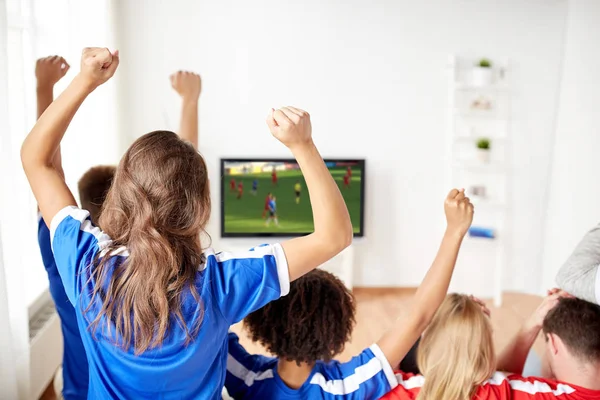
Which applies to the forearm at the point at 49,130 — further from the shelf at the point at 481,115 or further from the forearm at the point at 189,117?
the shelf at the point at 481,115

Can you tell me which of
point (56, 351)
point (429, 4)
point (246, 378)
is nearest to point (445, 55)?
point (429, 4)

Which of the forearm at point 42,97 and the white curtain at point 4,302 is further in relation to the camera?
the white curtain at point 4,302

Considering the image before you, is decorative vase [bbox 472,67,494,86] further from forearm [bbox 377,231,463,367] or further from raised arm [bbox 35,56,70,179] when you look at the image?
raised arm [bbox 35,56,70,179]

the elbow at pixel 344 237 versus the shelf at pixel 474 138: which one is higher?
the shelf at pixel 474 138

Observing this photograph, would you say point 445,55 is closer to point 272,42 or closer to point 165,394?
point 272,42

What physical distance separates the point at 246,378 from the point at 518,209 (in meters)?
3.69

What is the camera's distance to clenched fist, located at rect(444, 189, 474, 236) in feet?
4.42

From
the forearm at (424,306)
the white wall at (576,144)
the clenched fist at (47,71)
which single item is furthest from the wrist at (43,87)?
the white wall at (576,144)

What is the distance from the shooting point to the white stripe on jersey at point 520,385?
1.42 meters

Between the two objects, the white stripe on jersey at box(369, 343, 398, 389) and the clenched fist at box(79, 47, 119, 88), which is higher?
the clenched fist at box(79, 47, 119, 88)

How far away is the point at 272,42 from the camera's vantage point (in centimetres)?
435

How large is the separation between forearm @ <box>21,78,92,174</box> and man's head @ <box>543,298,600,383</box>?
48.3 inches

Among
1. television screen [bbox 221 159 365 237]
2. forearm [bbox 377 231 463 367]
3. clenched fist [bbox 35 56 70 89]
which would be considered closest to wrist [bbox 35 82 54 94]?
clenched fist [bbox 35 56 70 89]

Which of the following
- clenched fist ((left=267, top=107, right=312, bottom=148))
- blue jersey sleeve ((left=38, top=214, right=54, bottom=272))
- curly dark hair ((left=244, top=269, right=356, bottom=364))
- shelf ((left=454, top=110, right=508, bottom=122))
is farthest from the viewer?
shelf ((left=454, top=110, right=508, bottom=122))
